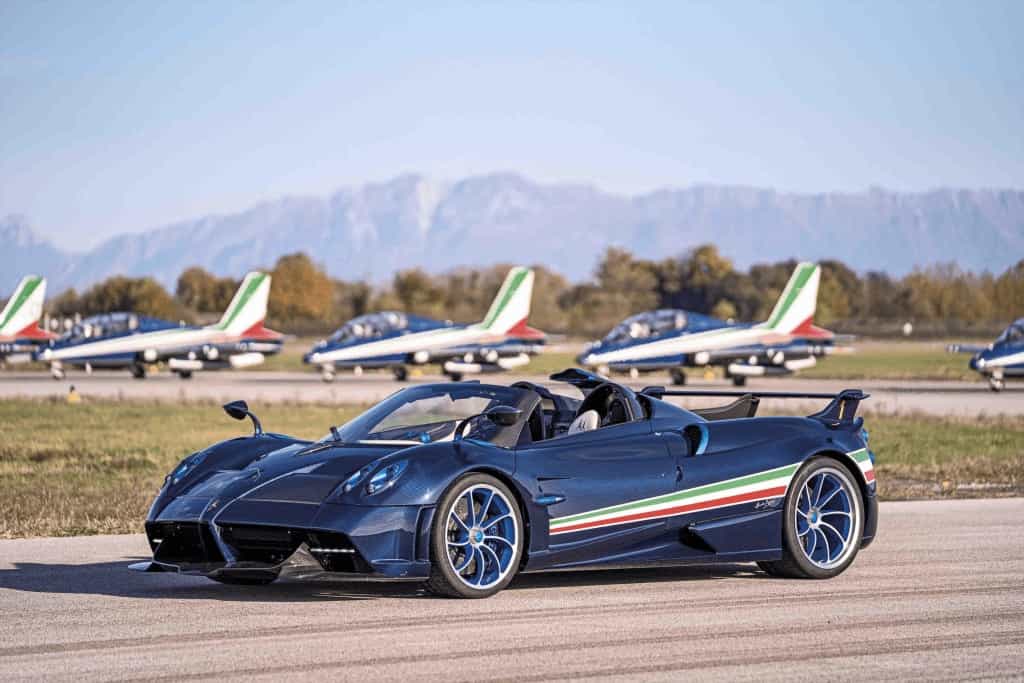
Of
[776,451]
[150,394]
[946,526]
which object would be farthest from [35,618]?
[150,394]

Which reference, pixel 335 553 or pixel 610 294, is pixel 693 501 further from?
pixel 610 294

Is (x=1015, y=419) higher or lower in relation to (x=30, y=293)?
lower

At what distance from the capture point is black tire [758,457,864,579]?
420 inches

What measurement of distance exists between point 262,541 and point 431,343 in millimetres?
44803

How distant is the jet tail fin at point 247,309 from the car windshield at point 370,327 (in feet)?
15.4

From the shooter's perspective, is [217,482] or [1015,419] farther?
[1015,419]

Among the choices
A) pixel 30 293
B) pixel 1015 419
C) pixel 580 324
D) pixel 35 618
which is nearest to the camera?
pixel 35 618

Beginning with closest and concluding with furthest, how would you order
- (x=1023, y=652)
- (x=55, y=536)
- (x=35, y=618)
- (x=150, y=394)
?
(x=1023, y=652), (x=35, y=618), (x=55, y=536), (x=150, y=394)

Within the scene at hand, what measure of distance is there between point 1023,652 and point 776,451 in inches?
126

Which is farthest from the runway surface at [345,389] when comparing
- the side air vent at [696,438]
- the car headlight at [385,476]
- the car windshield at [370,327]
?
the car headlight at [385,476]

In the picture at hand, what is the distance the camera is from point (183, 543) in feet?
31.9

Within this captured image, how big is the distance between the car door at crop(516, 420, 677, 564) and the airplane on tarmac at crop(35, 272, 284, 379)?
149ft

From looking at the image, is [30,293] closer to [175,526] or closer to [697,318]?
[697,318]

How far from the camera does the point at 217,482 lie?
9.95 meters
